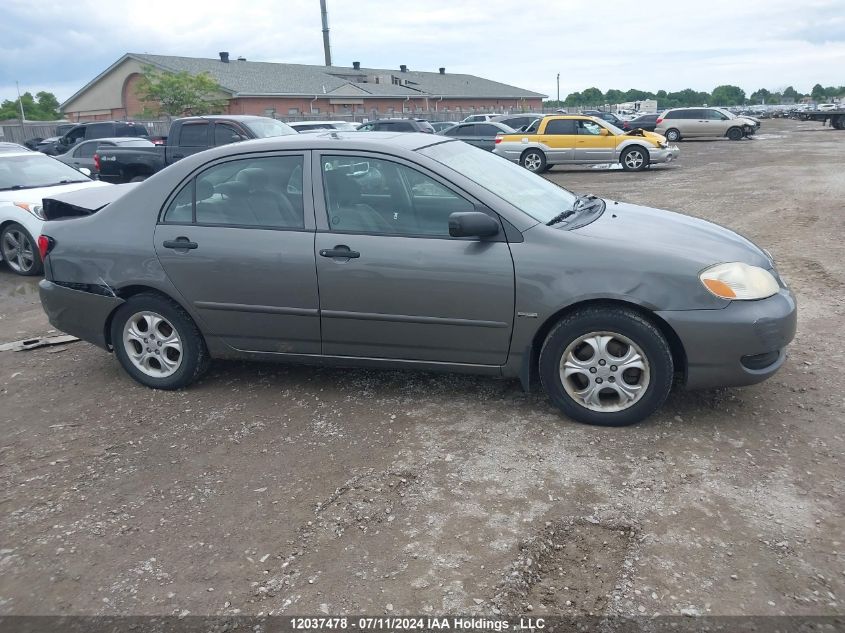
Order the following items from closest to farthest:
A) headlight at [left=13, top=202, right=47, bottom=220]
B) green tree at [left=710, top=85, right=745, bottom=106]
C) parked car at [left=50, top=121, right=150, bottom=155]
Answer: headlight at [left=13, top=202, right=47, bottom=220]
parked car at [left=50, top=121, right=150, bottom=155]
green tree at [left=710, top=85, right=745, bottom=106]

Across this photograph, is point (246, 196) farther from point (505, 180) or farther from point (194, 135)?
point (194, 135)

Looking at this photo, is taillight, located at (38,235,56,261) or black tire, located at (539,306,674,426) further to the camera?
taillight, located at (38,235,56,261)

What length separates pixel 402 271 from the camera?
4.18 metres

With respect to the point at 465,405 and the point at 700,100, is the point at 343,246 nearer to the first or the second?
the point at 465,405

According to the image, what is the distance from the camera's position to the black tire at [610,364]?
3.88 meters

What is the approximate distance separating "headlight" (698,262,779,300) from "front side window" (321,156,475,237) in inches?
54.1

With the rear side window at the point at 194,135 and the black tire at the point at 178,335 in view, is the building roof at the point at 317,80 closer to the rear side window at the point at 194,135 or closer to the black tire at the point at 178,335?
the rear side window at the point at 194,135

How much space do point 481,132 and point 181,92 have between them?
2866 centimetres

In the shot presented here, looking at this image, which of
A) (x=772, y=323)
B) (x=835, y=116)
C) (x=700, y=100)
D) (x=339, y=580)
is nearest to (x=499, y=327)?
(x=772, y=323)

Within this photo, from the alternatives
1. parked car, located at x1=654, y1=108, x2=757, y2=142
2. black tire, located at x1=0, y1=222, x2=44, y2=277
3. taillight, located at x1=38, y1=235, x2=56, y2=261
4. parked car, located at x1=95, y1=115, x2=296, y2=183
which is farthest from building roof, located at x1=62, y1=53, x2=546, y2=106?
taillight, located at x1=38, y1=235, x2=56, y2=261

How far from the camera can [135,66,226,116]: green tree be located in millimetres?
44625

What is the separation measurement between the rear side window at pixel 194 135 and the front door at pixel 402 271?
34.3 feet

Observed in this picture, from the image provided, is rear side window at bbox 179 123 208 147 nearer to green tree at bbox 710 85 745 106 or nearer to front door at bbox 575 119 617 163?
front door at bbox 575 119 617 163

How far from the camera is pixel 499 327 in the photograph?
411 cm
